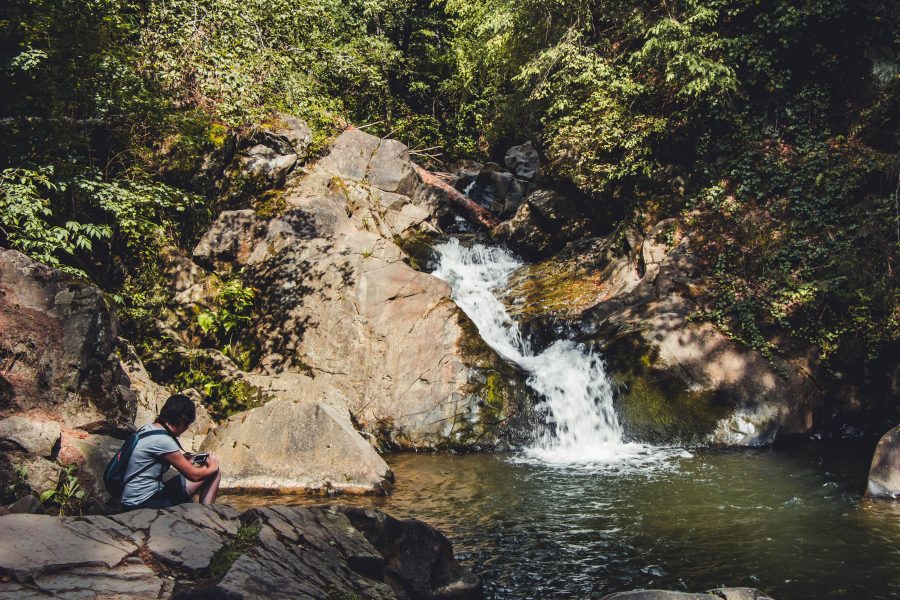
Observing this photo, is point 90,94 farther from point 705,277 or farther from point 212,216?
point 705,277

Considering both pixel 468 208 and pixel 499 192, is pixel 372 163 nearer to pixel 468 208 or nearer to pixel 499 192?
pixel 468 208

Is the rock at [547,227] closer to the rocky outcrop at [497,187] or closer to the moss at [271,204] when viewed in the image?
the rocky outcrop at [497,187]

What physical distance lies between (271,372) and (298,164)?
6.50 metres

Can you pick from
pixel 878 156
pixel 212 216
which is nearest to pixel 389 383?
pixel 212 216

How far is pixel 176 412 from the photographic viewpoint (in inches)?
209

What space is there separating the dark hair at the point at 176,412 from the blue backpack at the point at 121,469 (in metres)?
0.13

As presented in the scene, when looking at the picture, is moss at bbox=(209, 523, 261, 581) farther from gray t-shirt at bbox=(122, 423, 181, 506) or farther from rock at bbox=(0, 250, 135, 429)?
rock at bbox=(0, 250, 135, 429)

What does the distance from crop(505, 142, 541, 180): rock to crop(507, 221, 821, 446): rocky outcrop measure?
12.9 m

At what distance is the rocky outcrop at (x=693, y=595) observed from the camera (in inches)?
168

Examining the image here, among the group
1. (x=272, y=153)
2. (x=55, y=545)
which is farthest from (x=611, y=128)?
(x=55, y=545)

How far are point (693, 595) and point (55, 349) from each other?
801 centimetres

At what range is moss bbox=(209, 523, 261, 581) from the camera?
3850 millimetres

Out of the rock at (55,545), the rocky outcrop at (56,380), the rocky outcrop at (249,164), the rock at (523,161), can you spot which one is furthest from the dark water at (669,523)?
the rock at (523,161)

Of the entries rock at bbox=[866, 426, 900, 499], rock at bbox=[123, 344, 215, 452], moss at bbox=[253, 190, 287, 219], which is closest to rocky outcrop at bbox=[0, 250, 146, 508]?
rock at bbox=[123, 344, 215, 452]
